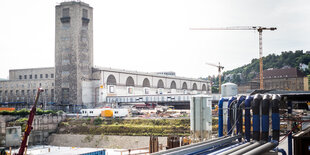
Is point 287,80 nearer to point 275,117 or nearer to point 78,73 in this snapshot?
point 78,73

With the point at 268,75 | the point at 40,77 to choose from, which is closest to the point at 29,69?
the point at 40,77

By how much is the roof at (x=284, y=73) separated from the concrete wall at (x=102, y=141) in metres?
93.7

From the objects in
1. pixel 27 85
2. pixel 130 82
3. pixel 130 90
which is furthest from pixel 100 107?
pixel 27 85

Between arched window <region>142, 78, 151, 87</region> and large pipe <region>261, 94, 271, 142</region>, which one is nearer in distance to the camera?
large pipe <region>261, 94, 271, 142</region>

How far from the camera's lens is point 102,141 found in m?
51.9

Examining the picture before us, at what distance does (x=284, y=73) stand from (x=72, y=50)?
85.5 m

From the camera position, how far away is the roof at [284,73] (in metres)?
124

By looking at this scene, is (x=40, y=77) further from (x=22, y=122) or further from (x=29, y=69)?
(x=22, y=122)

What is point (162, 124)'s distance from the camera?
52375 mm

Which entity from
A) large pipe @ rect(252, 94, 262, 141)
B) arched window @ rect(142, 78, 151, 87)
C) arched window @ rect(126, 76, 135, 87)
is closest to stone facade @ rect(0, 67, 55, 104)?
arched window @ rect(126, 76, 135, 87)

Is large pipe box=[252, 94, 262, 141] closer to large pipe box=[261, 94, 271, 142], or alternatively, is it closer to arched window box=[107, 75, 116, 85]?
large pipe box=[261, 94, 271, 142]

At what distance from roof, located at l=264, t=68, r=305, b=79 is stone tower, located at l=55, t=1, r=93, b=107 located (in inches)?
3139

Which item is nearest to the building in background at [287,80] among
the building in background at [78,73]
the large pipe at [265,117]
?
the building in background at [78,73]

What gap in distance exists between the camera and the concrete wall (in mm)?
47500
